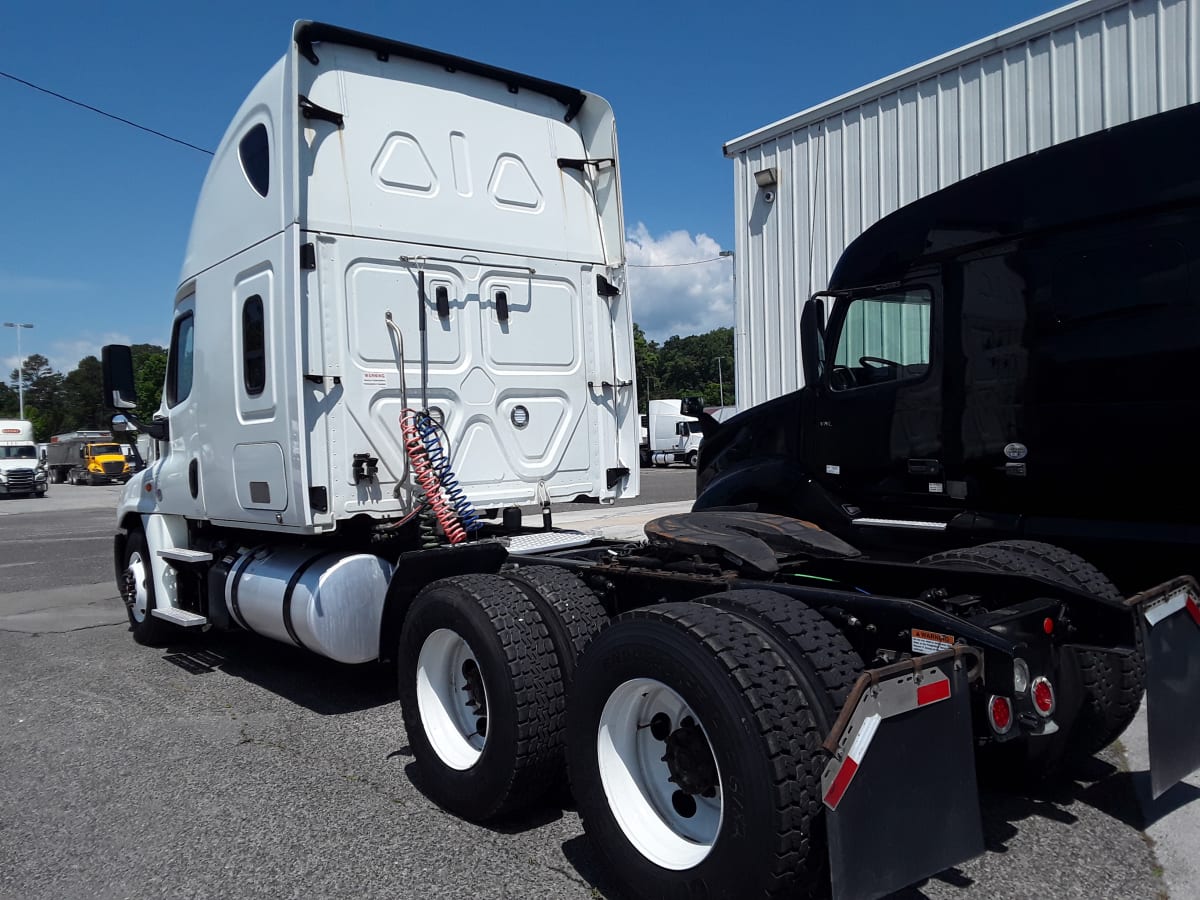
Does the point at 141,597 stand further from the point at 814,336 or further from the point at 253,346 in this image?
the point at 814,336

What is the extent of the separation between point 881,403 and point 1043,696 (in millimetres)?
2989

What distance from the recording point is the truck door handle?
5441 millimetres

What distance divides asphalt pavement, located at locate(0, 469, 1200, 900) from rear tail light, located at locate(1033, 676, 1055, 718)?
61 centimetres

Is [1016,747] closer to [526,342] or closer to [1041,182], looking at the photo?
[1041,182]

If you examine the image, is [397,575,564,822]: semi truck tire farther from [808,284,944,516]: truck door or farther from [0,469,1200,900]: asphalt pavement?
[808,284,944,516]: truck door

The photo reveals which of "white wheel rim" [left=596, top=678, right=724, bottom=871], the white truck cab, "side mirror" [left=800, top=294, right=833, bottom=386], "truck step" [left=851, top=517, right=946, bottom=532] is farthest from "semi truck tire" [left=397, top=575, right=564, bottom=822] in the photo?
"side mirror" [left=800, top=294, right=833, bottom=386]

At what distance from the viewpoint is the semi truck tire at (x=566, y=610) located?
147 inches

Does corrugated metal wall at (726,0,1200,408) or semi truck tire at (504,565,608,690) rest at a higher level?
corrugated metal wall at (726,0,1200,408)

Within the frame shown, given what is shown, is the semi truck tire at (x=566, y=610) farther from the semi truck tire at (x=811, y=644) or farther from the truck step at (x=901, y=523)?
the truck step at (x=901, y=523)

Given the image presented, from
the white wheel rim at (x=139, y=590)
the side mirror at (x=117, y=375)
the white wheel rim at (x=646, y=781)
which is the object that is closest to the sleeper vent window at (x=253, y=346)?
the side mirror at (x=117, y=375)

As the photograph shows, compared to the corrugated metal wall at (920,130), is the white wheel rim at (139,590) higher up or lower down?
lower down

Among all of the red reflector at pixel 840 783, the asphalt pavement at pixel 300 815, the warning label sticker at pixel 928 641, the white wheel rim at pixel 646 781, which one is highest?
the warning label sticker at pixel 928 641

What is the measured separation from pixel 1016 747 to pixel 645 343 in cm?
8596

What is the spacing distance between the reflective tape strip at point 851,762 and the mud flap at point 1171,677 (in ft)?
3.95
